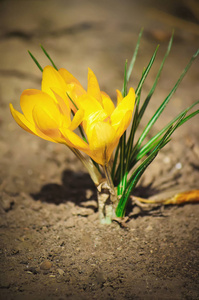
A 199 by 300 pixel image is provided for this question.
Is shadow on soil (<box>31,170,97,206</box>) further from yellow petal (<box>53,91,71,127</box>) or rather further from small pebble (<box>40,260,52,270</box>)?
yellow petal (<box>53,91,71,127</box>)

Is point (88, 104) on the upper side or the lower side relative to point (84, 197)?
upper

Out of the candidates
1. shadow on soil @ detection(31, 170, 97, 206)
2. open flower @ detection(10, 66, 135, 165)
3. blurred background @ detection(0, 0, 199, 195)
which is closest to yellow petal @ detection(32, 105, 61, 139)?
open flower @ detection(10, 66, 135, 165)

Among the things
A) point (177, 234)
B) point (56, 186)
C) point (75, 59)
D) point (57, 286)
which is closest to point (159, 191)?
point (177, 234)

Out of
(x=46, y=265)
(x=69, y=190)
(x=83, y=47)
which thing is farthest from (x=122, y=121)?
(x=83, y=47)

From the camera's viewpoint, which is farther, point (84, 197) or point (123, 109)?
point (84, 197)

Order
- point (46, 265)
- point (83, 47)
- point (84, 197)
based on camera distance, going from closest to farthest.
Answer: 1. point (46, 265)
2. point (84, 197)
3. point (83, 47)

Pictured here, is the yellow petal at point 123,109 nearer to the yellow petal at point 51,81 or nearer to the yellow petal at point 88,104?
the yellow petal at point 88,104

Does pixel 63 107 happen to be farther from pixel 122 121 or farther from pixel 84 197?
pixel 84 197

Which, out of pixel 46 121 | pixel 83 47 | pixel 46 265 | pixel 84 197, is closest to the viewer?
pixel 46 121
